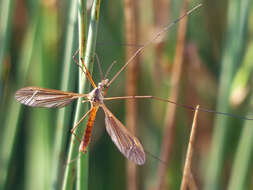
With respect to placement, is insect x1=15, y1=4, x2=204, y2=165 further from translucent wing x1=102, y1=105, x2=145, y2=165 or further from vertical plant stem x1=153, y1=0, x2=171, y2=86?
vertical plant stem x1=153, y1=0, x2=171, y2=86

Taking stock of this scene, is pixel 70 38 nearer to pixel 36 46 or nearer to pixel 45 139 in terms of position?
pixel 36 46

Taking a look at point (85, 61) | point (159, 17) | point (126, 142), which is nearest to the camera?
point (85, 61)

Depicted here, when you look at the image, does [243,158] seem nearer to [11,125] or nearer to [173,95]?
[173,95]

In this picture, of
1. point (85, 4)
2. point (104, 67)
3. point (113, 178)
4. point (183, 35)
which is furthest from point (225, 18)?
point (85, 4)

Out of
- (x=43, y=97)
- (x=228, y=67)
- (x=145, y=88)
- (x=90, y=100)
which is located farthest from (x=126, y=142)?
(x=145, y=88)

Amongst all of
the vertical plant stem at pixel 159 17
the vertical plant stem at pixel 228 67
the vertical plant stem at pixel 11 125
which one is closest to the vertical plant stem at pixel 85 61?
the vertical plant stem at pixel 11 125

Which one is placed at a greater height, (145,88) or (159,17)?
(159,17)

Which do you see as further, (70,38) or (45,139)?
(45,139)

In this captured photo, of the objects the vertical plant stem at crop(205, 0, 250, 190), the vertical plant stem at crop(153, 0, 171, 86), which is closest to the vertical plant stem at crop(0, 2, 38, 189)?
the vertical plant stem at crop(153, 0, 171, 86)
